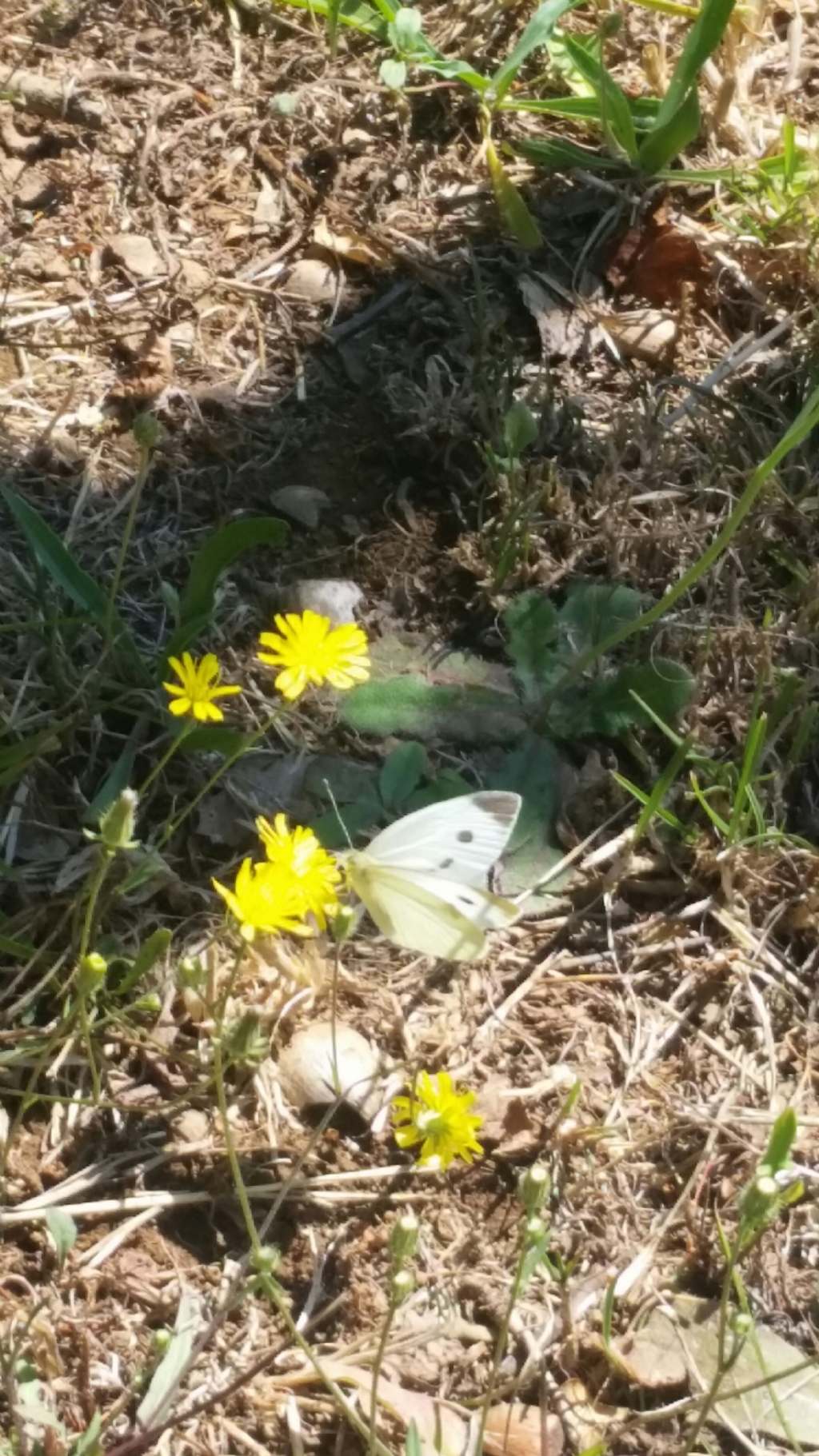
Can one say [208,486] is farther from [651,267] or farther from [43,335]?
[651,267]

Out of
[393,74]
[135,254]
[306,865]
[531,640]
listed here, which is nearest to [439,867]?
[306,865]

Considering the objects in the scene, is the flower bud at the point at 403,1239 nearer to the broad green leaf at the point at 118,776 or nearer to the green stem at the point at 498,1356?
the green stem at the point at 498,1356

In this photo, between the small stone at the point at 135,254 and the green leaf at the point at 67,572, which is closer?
the green leaf at the point at 67,572

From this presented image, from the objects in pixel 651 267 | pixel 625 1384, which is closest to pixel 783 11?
pixel 651 267

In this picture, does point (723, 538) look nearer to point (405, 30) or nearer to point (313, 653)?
point (313, 653)

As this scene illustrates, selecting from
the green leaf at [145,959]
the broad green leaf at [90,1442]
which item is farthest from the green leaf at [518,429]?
the broad green leaf at [90,1442]

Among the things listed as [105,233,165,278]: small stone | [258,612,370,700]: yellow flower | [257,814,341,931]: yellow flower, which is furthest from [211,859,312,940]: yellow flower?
[105,233,165,278]: small stone

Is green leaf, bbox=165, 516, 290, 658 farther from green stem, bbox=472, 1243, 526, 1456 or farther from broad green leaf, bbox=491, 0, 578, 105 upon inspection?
broad green leaf, bbox=491, 0, 578, 105
